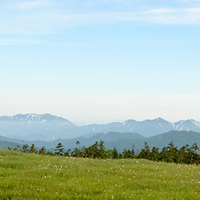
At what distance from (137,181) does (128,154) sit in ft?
312

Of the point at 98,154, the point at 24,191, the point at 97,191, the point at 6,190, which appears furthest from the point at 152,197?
the point at 98,154

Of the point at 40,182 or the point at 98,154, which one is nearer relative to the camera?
the point at 40,182

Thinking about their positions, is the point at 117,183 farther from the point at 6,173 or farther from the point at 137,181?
the point at 6,173

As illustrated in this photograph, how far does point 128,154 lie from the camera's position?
365 ft

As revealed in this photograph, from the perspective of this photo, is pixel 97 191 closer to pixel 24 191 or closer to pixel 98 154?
pixel 24 191

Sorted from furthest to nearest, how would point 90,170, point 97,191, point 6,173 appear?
point 90,170 → point 6,173 → point 97,191

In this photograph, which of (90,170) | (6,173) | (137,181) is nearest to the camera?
(137,181)

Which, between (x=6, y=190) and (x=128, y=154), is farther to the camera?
(x=128, y=154)

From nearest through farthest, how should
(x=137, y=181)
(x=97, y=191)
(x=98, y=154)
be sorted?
(x=97, y=191) < (x=137, y=181) < (x=98, y=154)

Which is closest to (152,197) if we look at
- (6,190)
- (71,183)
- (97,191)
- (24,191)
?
(97,191)

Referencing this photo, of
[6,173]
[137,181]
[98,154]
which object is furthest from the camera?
[98,154]

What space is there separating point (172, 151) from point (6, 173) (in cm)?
9849

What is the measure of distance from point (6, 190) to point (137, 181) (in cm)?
759

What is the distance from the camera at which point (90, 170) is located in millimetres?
21438
